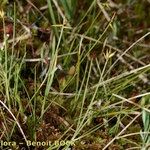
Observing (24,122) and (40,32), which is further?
(40,32)

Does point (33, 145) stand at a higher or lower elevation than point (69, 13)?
lower

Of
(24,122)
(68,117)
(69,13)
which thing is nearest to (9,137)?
(24,122)

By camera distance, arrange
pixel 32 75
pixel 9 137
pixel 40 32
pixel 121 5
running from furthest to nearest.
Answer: pixel 121 5
pixel 40 32
pixel 32 75
pixel 9 137

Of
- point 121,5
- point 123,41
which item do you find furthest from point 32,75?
point 121,5

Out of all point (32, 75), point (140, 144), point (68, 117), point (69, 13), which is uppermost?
point (69, 13)

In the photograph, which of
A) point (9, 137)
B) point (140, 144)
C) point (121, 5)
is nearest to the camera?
point (9, 137)

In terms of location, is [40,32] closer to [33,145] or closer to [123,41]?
[123,41]
